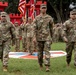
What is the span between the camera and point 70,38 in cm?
1225

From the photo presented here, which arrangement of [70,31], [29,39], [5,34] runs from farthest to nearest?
[29,39], [70,31], [5,34]

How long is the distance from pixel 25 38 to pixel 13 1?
95.0 feet

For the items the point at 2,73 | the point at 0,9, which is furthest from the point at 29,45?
the point at 0,9

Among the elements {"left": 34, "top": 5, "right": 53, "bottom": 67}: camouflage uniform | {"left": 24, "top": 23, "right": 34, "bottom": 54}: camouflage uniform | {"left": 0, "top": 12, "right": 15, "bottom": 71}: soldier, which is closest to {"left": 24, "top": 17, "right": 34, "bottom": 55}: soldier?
{"left": 24, "top": 23, "right": 34, "bottom": 54}: camouflage uniform

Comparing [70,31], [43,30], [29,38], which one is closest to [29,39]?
[29,38]

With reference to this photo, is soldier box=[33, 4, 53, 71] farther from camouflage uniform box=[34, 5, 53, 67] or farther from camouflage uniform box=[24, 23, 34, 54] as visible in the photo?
camouflage uniform box=[24, 23, 34, 54]

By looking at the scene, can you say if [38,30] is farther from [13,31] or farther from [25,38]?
[25,38]

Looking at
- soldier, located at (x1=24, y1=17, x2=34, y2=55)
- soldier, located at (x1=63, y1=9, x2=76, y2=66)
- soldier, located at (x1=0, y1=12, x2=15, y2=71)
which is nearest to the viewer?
soldier, located at (x1=0, y1=12, x2=15, y2=71)

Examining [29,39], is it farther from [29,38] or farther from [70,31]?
[70,31]

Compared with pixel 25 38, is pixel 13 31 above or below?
above

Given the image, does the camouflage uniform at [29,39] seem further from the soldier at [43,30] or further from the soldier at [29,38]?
the soldier at [43,30]

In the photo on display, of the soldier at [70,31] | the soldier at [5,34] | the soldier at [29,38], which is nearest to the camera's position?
the soldier at [5,34]

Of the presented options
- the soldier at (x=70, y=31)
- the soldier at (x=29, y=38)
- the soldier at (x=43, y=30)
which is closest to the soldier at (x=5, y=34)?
the soldier at (x=43, y=30)

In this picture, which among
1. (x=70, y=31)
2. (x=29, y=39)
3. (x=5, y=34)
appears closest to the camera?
(x=5, y=34)
